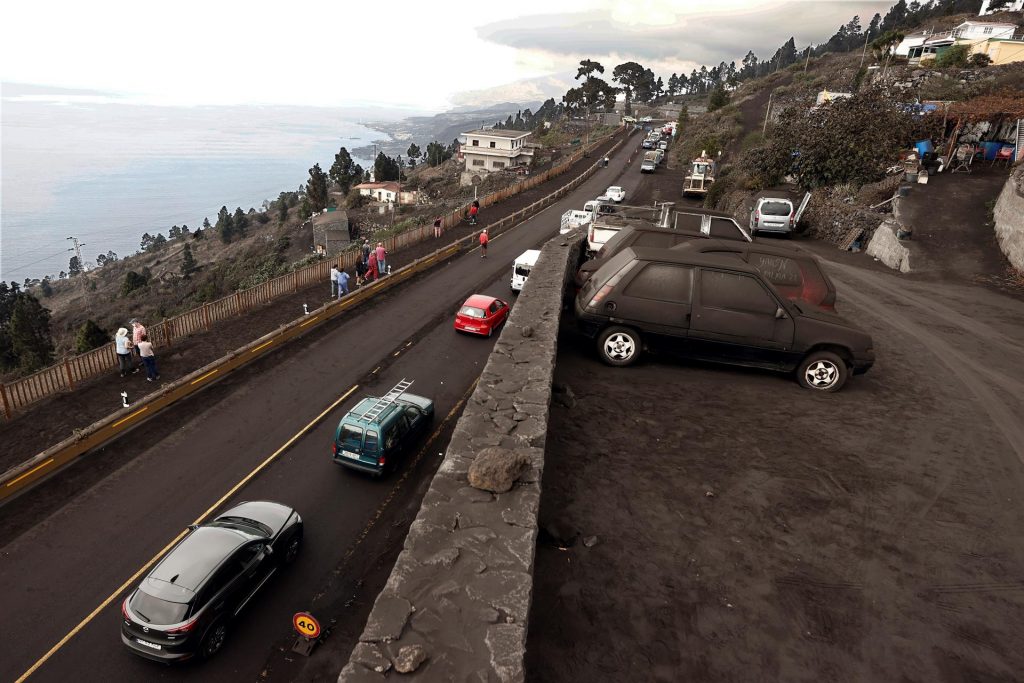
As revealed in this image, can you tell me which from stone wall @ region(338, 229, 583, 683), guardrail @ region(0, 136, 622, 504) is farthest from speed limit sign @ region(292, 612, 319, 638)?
guardrail @ region(0, 136, 622, 504)

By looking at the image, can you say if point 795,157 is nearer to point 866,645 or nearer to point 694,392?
point 694,392

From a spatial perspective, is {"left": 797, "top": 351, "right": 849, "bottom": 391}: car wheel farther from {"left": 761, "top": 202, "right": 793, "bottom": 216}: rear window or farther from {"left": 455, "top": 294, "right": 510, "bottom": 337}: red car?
{"left": 761, "top": 202, "right": 793, "bottom": 216}: rear window

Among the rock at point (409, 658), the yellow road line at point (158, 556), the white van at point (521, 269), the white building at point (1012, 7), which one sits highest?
the white building at point (1012, 7)

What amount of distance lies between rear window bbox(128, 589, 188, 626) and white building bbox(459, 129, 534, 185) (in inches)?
3416

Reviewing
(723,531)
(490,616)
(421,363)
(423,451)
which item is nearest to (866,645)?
(723,531)

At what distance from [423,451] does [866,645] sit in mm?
9754

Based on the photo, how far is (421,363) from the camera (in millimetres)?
17078

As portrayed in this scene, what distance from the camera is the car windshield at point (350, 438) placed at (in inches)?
442

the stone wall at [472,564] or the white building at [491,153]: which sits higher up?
the white building at [491,153]

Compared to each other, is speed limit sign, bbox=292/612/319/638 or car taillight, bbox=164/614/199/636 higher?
speed limit sign, bbox=292/612/319/638

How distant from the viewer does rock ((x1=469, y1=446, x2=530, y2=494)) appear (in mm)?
4699

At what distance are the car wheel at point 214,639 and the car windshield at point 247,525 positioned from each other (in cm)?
142

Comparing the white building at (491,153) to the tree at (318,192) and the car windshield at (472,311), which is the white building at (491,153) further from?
the car windshield at (472,311)

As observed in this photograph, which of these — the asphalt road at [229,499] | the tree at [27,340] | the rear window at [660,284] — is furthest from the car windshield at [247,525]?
the tree at [27,340]
